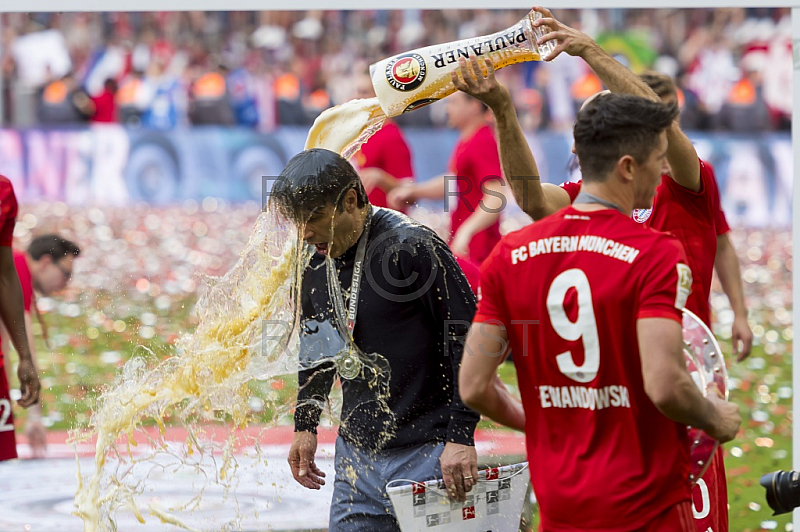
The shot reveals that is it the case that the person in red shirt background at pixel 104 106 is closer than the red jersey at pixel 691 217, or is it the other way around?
the red jersey at pixel 691 217

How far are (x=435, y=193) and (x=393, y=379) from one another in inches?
167

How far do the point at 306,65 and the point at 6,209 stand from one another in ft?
44.6

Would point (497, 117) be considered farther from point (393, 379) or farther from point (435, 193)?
point (435, 193)

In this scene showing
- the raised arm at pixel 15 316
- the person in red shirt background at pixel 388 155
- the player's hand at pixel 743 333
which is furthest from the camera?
the person in red shirt background at pixel 388 155

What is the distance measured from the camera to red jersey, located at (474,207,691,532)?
2.64 metres

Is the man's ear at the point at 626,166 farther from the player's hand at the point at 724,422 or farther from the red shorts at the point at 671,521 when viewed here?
the red shorts at the point at 671,521

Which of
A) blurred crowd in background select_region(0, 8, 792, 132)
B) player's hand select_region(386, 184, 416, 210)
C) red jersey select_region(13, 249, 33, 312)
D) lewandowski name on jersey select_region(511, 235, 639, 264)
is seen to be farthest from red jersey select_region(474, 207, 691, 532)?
blurred crowd in background select_region(0, 8, 792, 132)

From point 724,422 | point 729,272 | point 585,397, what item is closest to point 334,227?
point 585,397

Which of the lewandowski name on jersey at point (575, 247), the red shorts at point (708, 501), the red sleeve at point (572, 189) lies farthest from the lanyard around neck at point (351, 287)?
the red shorts at point (708, 501)

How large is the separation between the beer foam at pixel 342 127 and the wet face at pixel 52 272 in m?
3.33

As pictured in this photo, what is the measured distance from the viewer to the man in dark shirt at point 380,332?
3.52 m

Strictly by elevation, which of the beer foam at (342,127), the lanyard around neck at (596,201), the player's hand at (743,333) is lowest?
the player's hand at (743,333)

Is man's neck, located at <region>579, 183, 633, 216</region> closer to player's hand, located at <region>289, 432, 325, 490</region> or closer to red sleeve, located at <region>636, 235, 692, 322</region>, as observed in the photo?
red sleeve, located at <region>636, 235, 692, 322</region>

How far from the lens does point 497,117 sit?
355 cm
